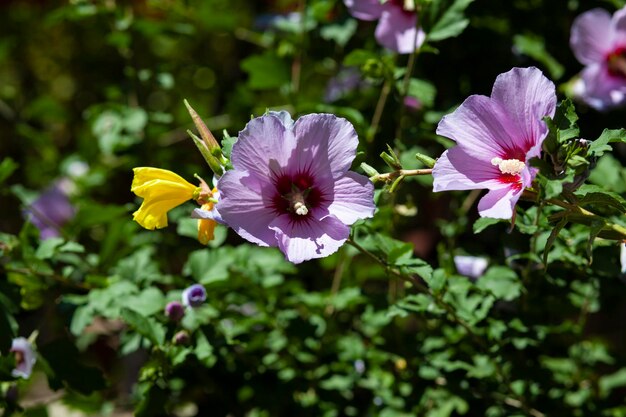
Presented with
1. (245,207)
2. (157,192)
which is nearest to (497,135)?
(245,207)

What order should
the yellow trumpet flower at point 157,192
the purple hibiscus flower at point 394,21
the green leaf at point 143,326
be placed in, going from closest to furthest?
the yellow trumpet flower at point 157,192, the green leaf at point 143,326, the purple hibiscus flower at point 394,21

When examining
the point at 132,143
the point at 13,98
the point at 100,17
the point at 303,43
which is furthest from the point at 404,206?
the point at 13,98

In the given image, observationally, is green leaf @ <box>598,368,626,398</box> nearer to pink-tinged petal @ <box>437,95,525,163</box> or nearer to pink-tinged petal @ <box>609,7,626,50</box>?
pink-tinged petal @ <box>609,7,626,50</box>

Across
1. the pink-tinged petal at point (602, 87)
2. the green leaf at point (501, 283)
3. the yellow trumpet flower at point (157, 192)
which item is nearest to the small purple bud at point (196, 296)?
the yellow trumpet flower at point (157, 192)

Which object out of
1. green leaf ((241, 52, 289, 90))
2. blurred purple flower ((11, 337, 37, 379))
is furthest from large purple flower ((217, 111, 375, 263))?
green leaf ((241, 52, 289, 90))

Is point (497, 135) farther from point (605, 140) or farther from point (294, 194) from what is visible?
point (294, 194)

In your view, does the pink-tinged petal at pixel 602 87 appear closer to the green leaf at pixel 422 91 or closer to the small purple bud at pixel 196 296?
the green leaf at pixel 422 91
